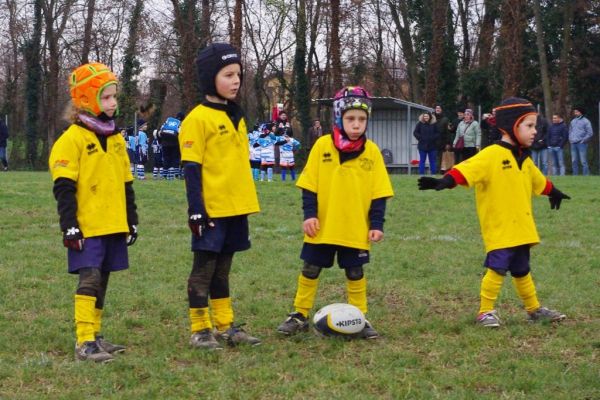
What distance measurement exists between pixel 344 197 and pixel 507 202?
1245 mm

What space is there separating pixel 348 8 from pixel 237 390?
3472 cm

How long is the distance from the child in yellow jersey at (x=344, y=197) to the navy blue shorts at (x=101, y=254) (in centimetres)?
128

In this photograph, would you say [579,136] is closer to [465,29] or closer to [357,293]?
[357,293]

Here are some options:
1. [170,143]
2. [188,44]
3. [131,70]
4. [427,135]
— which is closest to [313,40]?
[188,44]

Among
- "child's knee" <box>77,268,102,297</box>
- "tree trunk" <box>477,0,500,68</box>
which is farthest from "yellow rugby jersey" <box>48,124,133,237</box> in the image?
"tree trunk" <box>477,0,500,68</box>

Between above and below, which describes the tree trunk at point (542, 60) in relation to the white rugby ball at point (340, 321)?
above

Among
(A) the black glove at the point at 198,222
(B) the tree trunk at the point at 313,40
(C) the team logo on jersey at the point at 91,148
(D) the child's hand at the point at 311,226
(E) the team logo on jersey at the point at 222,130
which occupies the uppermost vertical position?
(B) the tree trunk at the point at 313,40

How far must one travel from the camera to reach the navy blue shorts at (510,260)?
6.46 meters

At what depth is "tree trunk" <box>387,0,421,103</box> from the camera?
139 ft

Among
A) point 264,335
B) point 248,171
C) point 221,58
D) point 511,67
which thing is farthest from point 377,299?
point 511,67

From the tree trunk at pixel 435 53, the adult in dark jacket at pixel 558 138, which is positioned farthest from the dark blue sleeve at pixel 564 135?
the tree trunk at pixel 435 53

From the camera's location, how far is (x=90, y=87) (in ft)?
18.5

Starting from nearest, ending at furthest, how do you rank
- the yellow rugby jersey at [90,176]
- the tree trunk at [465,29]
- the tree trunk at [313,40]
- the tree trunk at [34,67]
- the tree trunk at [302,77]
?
1. the yellow rugby jersey at [90,176]
2. the tree trunk at [302,77]
3. the tree trunk at [34,67]
4. the tree trunk at [313,40]
5. the tree trunk at [465,29]

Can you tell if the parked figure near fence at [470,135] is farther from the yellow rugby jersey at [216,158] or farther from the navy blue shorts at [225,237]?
the yellow rugby jersey at [216,158]
